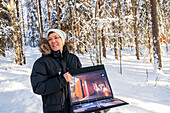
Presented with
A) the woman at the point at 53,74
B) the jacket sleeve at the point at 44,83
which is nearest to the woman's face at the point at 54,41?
the woman at the point at 53,74

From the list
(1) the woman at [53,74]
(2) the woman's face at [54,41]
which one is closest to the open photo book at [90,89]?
(1) the woman at [53,74]

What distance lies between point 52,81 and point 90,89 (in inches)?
20.2

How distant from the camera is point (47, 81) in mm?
1666

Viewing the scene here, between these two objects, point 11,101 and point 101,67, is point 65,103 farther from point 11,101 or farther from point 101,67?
point 11,101

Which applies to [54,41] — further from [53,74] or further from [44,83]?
[44,83]

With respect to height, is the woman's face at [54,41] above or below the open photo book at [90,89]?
above

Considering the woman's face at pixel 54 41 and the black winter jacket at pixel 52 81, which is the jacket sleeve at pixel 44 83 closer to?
the black winter jacket at pixel 52 81

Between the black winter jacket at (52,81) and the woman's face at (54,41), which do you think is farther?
the woman's face at (54,41)

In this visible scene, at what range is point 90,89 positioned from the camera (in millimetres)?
1770

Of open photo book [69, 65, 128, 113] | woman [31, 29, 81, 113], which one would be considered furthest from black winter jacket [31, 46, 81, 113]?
open photo book [69, 65, 128, 113]

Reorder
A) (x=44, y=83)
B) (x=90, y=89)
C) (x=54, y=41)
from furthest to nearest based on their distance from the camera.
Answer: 1. (x=54, y=41)
2. (x=90, y=89)
3. (x=44, y=83)

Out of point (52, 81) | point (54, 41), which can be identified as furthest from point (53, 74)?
point (54, 41)

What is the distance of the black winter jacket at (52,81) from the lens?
165cm

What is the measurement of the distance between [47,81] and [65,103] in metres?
0.43
